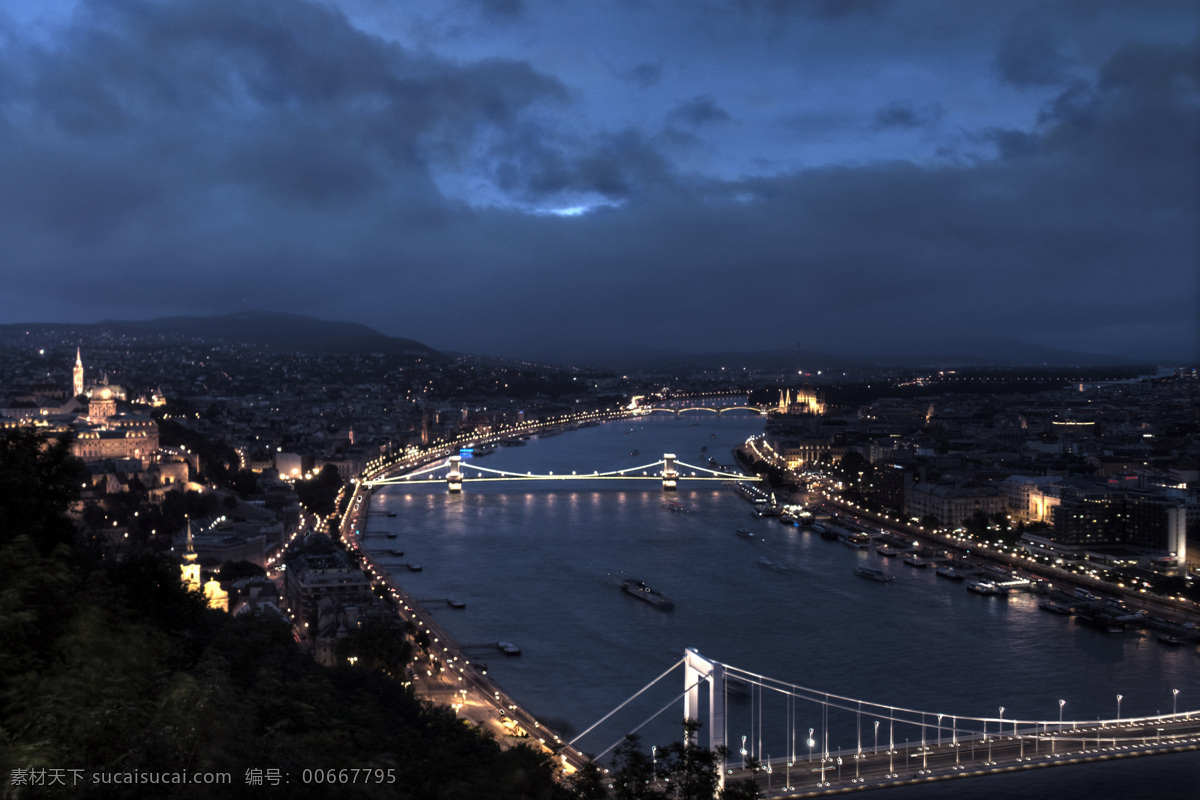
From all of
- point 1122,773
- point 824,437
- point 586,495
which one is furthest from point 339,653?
point 824,437

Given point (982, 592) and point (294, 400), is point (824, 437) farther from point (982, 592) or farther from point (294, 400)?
point (294, 400)

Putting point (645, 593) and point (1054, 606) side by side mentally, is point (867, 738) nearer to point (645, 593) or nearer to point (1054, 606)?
point (645, 593)

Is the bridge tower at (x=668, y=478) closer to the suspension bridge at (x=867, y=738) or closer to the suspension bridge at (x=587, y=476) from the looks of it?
the suspension bridge at (x=587, y=476)

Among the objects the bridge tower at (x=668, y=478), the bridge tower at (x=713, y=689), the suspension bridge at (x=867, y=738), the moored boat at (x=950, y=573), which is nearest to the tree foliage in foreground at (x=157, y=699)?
the bridge tower at (x=713, y=689)

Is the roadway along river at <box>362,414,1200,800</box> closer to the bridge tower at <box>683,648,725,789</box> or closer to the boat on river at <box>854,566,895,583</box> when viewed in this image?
the boat on river at <box>854,566,895,583</box>

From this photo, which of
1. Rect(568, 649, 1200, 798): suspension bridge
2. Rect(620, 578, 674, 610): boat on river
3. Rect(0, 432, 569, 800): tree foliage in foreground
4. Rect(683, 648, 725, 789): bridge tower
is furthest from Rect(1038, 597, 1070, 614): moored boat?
Rect(0, 432, 569, 800): tree foliage in foreground

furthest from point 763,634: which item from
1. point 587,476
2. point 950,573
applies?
point 587,476
